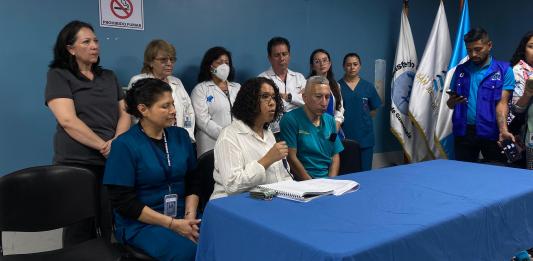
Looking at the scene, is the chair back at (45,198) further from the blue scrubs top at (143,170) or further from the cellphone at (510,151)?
the cellphone at (510,151)

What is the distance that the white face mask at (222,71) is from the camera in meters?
3.07

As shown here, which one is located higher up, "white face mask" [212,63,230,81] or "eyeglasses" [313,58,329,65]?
"eyeglasses" [313,58,329,65]

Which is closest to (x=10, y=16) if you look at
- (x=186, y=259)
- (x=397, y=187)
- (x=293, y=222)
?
(x=186, y=259)

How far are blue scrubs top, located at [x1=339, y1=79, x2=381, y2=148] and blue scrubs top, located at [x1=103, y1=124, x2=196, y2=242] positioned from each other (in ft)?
7.30

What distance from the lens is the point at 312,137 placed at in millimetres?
2488

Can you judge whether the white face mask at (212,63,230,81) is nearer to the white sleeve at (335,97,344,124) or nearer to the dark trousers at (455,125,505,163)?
the white sleeve at (335,97,344,124)

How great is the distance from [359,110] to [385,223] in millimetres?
2603

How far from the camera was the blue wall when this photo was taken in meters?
2.71

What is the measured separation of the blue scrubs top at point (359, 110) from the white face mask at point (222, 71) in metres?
1.27

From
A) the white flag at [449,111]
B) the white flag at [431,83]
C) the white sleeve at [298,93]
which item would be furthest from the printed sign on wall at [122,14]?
the white flag at [449,111]

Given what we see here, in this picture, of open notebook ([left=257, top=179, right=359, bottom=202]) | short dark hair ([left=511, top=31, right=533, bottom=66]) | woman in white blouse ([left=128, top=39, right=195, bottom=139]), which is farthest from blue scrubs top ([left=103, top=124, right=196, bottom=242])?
short dark hair ([left=511, top=31, right=533, bottom=66])

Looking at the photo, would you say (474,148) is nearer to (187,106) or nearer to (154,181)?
(187,106)

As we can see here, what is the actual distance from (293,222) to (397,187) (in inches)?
26.5

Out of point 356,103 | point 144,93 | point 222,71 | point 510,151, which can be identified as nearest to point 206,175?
point 144,93
